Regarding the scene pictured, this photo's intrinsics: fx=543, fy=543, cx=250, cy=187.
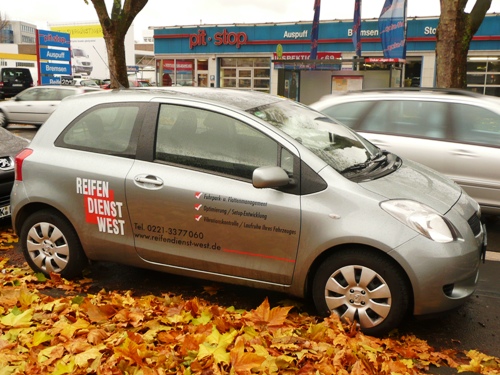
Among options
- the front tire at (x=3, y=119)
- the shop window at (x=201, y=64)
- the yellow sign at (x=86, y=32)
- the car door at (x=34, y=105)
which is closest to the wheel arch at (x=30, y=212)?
the car door at (x=34, y=105)

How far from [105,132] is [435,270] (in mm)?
2797

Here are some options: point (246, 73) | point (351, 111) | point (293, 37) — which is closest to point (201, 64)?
point (246, 73)

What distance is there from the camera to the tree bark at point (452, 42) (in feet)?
35.1

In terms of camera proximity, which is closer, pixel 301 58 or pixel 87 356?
pixel 87 356

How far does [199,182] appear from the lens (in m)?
4.04

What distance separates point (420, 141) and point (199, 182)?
3418 millimetres

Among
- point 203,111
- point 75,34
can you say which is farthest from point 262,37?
point 75,34


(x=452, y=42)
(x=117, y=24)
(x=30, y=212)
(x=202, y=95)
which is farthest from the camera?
(x=117, y=24)

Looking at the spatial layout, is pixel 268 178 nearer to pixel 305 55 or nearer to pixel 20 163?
pixel 20 163

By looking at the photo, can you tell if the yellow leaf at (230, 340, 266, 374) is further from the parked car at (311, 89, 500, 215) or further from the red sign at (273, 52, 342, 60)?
the red sign at (273, 52, 342, 60)

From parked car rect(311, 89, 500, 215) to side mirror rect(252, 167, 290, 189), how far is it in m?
3.14

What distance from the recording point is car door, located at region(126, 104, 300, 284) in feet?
12.7

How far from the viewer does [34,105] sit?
17938 mm

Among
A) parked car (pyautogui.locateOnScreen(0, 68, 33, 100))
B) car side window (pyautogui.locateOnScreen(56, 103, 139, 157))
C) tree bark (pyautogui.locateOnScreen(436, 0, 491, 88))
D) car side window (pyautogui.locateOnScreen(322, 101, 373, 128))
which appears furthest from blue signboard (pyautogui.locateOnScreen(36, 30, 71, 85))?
car side window (pyautogui.locateOnScreen(56, 103, 139, 157))
